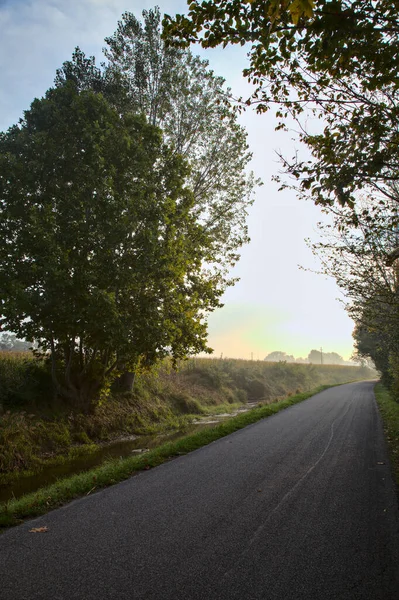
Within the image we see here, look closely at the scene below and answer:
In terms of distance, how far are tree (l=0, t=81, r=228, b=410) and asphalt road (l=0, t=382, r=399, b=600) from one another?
19.9 feet

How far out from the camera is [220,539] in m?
4.08

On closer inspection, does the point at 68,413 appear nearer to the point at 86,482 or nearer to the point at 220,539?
the point at 86,482

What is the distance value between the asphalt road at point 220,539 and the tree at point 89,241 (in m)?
6.06

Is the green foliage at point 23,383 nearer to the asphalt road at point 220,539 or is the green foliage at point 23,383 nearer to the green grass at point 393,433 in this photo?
the asphalt road at point 220,539

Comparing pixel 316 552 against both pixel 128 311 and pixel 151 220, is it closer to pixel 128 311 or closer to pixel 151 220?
pixel 128 311

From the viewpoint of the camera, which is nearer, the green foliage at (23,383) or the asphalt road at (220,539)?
the asphalt road at (220,539)

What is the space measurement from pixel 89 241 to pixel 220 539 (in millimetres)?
9768

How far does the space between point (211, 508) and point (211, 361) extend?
25928 mm

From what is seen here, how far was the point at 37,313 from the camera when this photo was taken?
11.0 meters

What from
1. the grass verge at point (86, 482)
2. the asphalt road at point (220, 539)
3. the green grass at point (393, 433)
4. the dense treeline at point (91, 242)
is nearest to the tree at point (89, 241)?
the dense treeline at point (91, 242)

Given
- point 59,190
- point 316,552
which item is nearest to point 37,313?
point 59,190

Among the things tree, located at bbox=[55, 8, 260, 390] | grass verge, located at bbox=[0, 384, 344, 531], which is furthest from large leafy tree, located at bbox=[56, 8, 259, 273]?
grass verge, located at bbox=[0, 384, 344, 531]

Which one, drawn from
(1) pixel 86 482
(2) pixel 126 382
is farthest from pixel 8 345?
(1) pixel 86 482

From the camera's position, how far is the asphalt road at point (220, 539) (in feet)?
10.6
